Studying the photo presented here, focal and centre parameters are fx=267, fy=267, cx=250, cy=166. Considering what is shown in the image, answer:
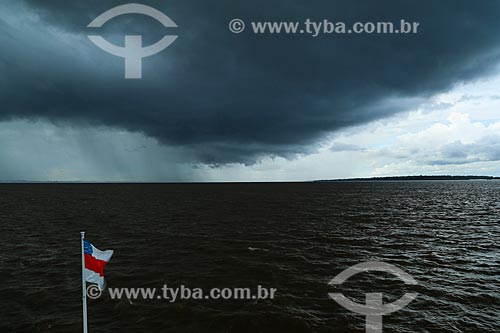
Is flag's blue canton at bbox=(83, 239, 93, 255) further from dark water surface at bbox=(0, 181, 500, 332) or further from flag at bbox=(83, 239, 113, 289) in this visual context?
dark water surface at bbox=(0, 181, 500, 332)

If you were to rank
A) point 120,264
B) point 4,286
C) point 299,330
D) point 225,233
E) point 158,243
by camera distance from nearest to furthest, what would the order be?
point 299,330 < point 4,286 < point 120,264 < point 158,243 < point 225,233

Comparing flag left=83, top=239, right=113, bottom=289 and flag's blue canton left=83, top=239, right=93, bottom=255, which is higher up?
flag's blue canton left=83, top=239, right=93, bottom=255

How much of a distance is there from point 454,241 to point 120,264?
112 ft

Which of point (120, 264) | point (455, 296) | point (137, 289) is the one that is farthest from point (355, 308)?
point (120, 264)

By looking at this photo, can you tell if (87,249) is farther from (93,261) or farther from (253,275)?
(253,275)

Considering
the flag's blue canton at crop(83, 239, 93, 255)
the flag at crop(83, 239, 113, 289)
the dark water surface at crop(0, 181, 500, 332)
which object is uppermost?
the flag's blue canton at crop(83, 239, 93, 255)

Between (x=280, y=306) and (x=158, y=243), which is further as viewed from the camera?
(x=158, y=243)

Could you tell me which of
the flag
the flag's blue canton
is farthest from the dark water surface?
the flag's blue canton

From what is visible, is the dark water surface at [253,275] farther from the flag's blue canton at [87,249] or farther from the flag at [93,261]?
the flag's blue canton at [87,249]

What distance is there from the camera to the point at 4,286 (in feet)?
55.7

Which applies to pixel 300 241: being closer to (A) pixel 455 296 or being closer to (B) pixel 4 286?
(A) pixel 455 296

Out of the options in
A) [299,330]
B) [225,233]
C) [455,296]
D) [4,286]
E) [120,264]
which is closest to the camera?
[299,330]

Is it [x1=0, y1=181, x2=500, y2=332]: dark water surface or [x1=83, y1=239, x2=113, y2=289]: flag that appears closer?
[x1=83, y1=239, x2=113, y2=289]: flag

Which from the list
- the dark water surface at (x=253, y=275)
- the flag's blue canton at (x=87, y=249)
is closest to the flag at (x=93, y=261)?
the flag's blue canton at (x=87, y=249)
